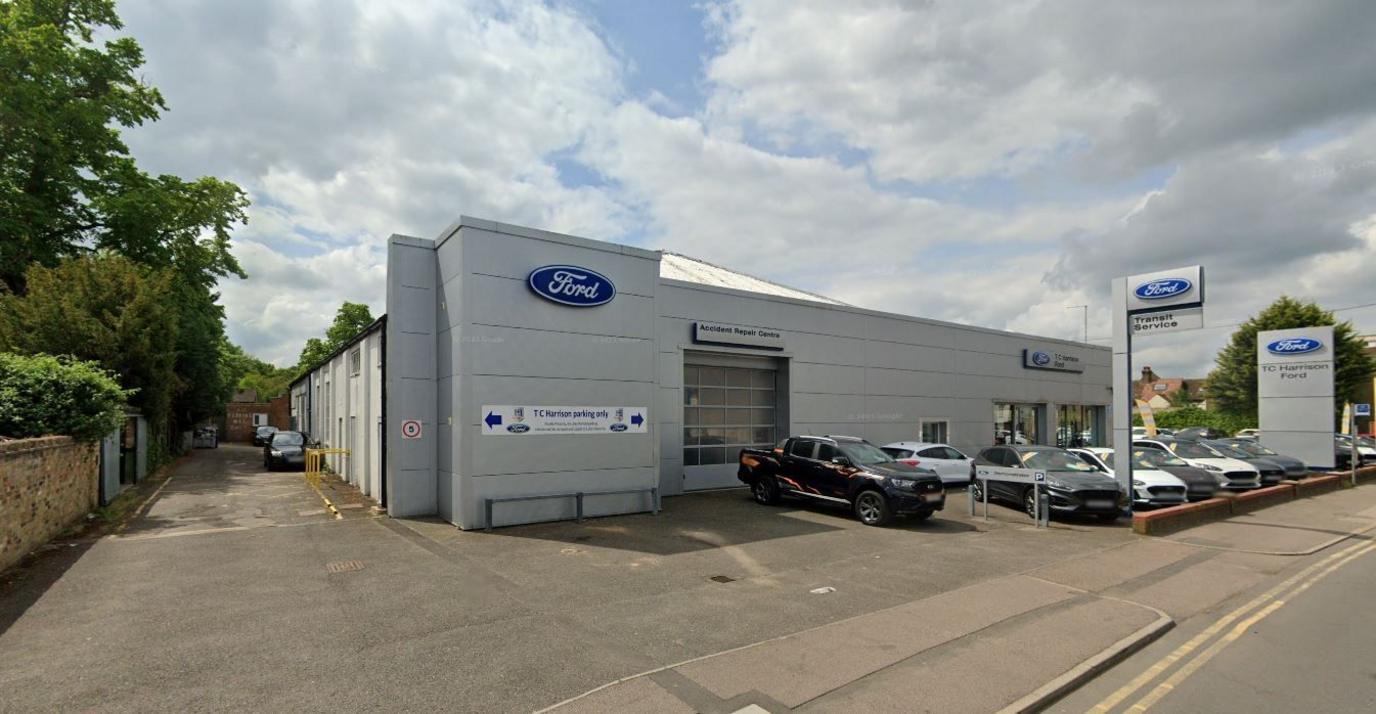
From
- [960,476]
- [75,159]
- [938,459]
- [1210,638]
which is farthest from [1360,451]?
[75,159]

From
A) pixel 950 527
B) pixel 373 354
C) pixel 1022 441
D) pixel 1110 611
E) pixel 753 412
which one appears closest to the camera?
pixel 1110 611

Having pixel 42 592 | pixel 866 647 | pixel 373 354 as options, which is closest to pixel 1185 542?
pixel 866 647

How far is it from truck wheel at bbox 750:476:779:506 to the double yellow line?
28.9 ft

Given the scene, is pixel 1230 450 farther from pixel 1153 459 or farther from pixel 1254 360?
pixel 1254 360

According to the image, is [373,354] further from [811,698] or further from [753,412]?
[811,698]

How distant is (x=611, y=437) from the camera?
538 inches

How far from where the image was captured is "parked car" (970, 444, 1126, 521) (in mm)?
13289

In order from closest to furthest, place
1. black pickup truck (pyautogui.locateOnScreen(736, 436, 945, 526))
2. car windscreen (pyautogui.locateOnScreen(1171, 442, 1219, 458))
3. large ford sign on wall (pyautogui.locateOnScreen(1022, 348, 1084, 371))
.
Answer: black pickup truck (pyautogui.locateOnScreen(736, 436, 945, 526)) → car windscreen (pyautogui.locateOnScreen(1171, 442, 1219, 458)) → large ford sign on wall (pyautogui.locateOnScreen(1022, 348, 1084, 371))

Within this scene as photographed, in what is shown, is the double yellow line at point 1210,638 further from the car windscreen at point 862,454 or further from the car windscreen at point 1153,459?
the car windscreen at point 1153,459

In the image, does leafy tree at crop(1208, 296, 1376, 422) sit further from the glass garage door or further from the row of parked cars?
the glass garage door

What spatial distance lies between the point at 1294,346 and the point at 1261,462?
667 centimetres

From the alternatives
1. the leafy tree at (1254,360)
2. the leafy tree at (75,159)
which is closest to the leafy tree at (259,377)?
the leafy tree at (75,159)

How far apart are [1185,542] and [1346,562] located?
6.78 ft

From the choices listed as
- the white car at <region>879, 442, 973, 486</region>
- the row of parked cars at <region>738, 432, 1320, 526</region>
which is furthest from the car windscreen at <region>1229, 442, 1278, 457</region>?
the white car at <region>879, 442, 973, 486</region>
